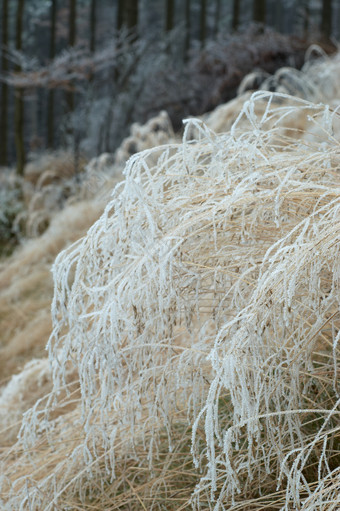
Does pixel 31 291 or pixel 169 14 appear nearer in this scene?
pixel 31 291

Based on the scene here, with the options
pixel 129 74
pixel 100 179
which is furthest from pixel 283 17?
pixel 100 179

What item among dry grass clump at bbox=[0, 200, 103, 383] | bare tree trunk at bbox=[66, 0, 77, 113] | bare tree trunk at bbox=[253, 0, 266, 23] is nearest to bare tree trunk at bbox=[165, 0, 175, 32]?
bare tree trunk at bbox=[66, 0, 77, 113]

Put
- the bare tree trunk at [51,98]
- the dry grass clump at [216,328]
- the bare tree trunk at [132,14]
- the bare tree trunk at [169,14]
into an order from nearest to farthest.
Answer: the dry grass clump at [216,328]
the bare tree trunk at [132,14]
the bare tree trunk at [169,14]
the bare tree trunk at [51,98]

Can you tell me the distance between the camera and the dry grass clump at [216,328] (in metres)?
1.11

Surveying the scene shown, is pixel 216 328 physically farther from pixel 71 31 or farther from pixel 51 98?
pixel 51 98

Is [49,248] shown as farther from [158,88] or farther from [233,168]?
[158,88]

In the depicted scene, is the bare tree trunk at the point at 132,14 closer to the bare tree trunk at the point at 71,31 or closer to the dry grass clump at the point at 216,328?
the bare tree trunk at the point at 71,31

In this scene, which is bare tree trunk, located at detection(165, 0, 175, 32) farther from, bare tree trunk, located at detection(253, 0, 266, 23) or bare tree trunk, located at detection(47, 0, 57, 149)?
bare tree trunk, located at detection(47, 0, 57, 149)

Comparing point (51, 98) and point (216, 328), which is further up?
point (51, 98)

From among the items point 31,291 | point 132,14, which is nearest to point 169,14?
point 132,14

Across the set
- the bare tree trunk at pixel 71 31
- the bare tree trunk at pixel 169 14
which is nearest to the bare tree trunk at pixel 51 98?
the bare tree trunk at pixel 71 31

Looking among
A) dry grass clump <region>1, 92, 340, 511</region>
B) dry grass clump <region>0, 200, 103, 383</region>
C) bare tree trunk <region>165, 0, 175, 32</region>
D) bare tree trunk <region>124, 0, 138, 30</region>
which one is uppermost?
bare tree trunk <region>165, 0, 175, 32</region>

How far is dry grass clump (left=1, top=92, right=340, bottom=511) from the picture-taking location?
1.11m

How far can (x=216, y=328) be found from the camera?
133cm
